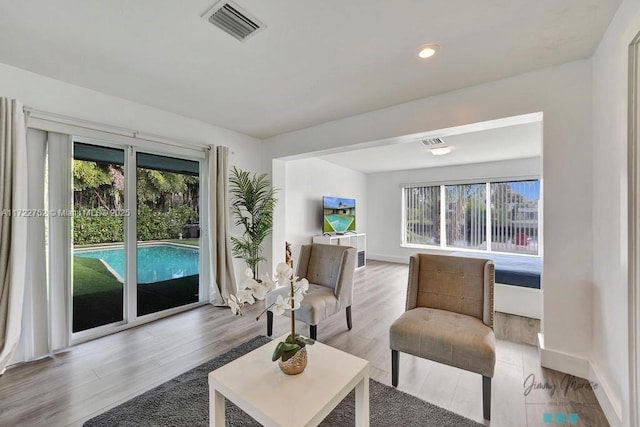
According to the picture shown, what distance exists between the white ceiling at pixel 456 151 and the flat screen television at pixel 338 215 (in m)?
0.86

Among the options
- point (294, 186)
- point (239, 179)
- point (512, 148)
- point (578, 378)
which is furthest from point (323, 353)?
point (512, 148)

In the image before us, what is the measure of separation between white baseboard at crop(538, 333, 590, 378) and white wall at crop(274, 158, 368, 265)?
3.25 meters

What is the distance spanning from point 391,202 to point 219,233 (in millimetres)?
4707

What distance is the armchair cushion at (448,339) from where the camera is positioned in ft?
5.17

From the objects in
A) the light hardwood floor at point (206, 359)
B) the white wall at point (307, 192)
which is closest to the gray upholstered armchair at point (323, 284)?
the light hardwood floor at point (206, 359)

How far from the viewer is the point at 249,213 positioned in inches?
157

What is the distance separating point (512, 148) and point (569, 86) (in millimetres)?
2704

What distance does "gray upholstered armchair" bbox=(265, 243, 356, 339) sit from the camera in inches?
95.9

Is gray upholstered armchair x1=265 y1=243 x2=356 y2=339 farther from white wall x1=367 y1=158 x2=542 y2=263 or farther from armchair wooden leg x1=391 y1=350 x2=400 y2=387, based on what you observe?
white wall x1=367 y1=158 x2=542 y2=263

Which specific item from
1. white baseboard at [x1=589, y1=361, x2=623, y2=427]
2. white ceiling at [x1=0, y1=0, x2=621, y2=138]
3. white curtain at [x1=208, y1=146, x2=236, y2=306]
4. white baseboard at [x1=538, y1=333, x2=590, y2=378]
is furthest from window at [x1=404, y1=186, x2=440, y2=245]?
white curtain at [x1=208, y1=146, x2=236, y2=306]

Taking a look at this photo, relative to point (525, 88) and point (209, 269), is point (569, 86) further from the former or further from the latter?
point (209, 269)

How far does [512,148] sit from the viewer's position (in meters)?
4.45

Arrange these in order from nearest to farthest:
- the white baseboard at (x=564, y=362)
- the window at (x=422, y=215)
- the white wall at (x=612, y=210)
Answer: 1. the white wall at (x=612, y=210)
2. the white baseboard at (x=564, y=362)
3. the window at (x=422, y=215)

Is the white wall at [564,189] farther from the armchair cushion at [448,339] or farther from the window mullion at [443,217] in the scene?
the window mullion at [443,217]
